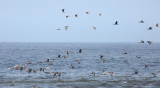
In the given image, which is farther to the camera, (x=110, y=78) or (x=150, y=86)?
(x=110, y=78)

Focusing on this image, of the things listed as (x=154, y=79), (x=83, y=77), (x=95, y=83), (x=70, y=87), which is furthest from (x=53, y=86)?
(x=154, y=79)

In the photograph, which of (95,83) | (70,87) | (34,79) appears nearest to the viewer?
A: (70,87)

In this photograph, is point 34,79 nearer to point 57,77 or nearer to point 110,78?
point 57,77

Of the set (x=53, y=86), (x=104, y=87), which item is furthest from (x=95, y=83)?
(x=53, y=86)

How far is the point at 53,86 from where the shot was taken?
33.8m

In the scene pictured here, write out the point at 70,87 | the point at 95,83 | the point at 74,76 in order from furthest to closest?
the point at 74,76, the point at 95,83, the point at 70,87

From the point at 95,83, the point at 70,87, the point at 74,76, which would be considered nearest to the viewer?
the point at 70,87

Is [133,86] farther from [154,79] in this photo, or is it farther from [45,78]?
[45,78]

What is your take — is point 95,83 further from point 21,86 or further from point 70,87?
point 21,86

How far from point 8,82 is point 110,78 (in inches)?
467

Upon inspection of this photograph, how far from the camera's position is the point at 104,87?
3362 centimetres

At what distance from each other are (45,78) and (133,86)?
10768 mm

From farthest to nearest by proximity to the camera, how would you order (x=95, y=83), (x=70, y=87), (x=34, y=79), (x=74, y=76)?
1. (x=74, y=76)
2. (x=34, y=79)
3. (x=95, y=83)
4. (x=70, y=87)

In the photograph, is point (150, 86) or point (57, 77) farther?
point (57, 77)
